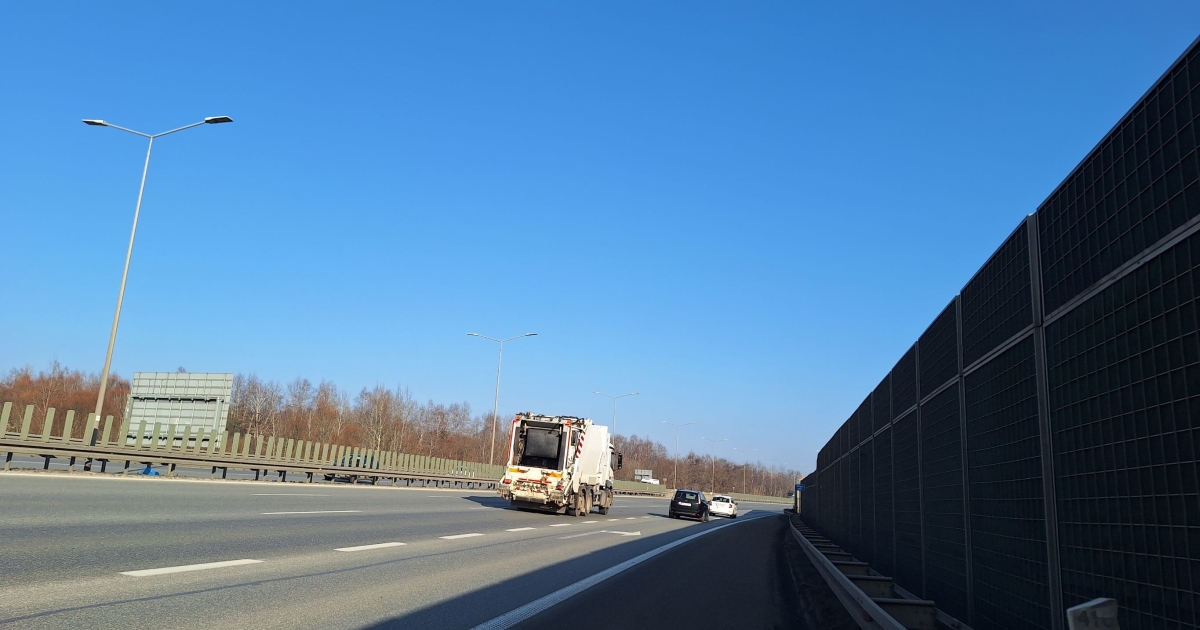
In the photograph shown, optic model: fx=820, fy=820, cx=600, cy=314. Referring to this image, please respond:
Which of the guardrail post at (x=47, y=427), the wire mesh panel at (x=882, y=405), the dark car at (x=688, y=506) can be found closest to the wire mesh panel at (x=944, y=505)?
the wire mesh panel at (x=882, y=405)

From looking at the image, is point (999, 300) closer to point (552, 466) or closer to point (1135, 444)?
point (1135, 444)

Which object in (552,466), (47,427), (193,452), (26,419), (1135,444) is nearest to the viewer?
(1135,444)

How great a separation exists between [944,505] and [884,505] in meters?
4.57

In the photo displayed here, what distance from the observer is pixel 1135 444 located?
13.6 feet

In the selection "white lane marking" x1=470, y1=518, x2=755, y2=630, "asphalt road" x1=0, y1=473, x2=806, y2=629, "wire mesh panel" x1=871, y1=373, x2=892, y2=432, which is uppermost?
"wire mesh panel" x1=871, y1=373, x2=892, y2=432

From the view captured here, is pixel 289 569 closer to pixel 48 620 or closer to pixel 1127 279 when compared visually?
pixel 48 620

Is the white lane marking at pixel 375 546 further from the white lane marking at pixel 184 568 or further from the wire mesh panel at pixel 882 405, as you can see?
the wire mesh panel at pixel 882 405

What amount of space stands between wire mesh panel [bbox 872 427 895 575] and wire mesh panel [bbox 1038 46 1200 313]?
290 inches

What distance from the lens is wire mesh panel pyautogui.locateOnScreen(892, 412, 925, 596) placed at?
1005 centimetres

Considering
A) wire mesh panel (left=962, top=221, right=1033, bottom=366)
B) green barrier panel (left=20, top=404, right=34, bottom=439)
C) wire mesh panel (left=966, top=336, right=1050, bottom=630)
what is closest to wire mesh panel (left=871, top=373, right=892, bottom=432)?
wire mesh panel (left=962, top=221, right=1033, bottom=366)

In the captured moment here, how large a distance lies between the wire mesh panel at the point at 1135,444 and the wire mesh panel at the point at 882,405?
338 inches

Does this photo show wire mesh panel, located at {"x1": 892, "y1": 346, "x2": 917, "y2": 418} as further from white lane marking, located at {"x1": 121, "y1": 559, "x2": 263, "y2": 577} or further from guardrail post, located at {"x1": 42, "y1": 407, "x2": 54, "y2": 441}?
guardrail post, located at {"x1": 42, "y1": 407, "x2": 54, "y2": 441}

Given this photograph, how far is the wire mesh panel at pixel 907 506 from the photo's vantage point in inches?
396

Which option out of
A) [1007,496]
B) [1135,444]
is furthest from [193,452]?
[1135,444]
